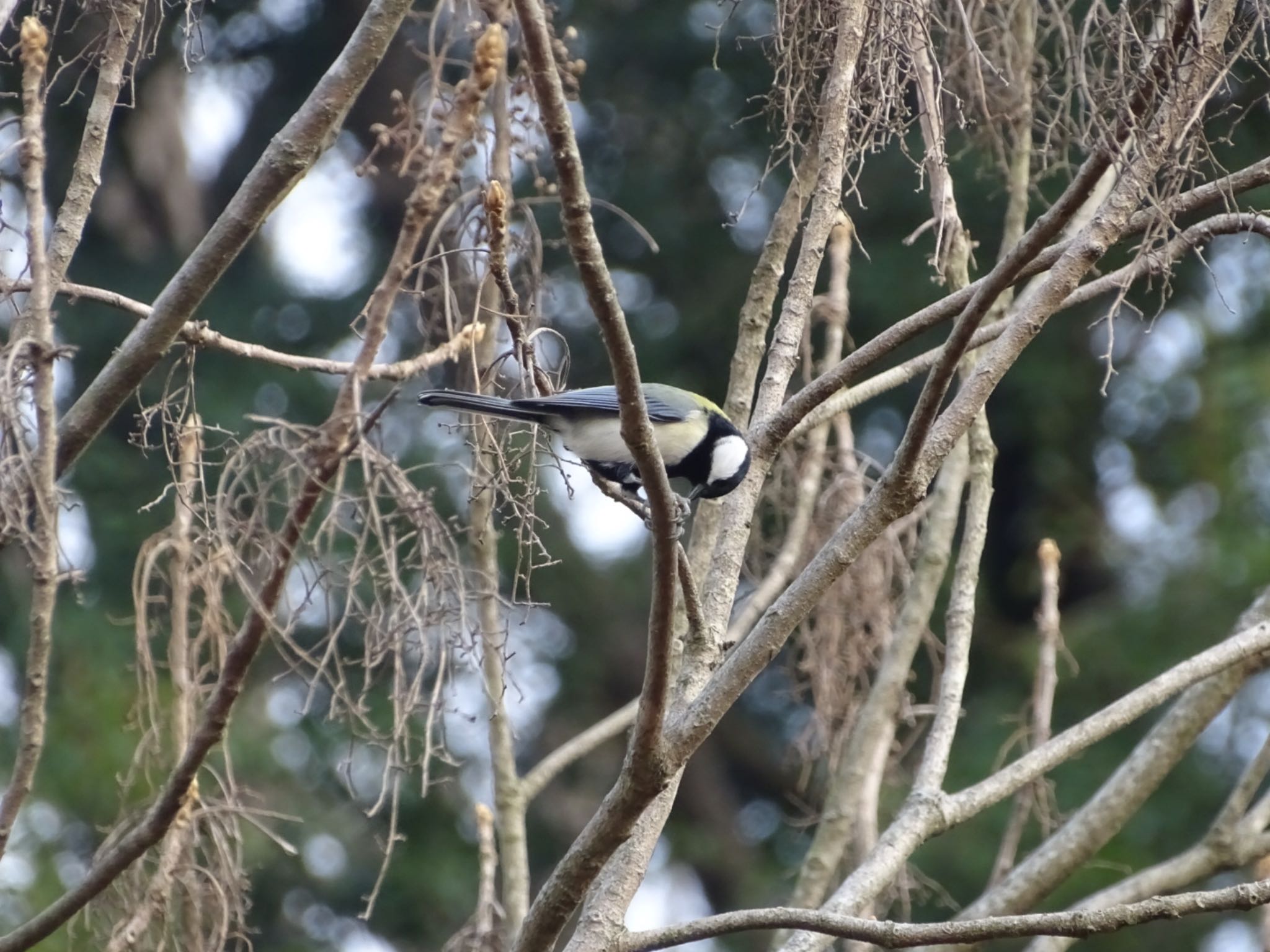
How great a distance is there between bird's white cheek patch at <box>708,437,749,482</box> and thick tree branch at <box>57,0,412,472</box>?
1176 mm

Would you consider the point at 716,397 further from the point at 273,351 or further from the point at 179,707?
the point at 273,351

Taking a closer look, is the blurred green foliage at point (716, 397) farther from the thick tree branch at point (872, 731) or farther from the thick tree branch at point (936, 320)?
the thick tree branch at point (936, 320)

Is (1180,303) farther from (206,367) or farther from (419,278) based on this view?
(419,278)

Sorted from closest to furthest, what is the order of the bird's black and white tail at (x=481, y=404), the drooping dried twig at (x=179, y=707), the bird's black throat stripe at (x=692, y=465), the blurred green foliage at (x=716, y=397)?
the drooping dried twig at (x=179, y=707) → the bird's black and white tail at (x=481, y=404) → the bird's black throat stripe at (x=692, y=465) → the blurred green foliage at (x=716, y=397)

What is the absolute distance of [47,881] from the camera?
16.2 ft

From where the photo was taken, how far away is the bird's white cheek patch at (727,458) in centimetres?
324

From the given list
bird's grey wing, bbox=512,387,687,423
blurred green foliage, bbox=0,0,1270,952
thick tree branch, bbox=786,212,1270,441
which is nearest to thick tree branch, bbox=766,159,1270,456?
thick tree branch, bbox=786,212,1270,441

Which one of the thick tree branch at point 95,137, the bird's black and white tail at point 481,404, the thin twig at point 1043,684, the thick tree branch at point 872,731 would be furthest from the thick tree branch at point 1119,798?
the thick tree branch at point 95,137

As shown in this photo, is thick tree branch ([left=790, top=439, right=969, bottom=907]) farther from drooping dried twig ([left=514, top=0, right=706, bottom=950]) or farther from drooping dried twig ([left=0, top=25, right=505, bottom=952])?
drooping dried twig ([left=0, top=25, right=505, bottom=952])

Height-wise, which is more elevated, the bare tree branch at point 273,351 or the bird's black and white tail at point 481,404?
the bird's black and white tail at point 481,404

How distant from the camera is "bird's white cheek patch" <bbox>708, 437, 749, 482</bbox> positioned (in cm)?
324

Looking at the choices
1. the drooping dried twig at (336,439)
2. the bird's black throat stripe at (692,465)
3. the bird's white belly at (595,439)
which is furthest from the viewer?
the bird's black throat stripe at (692,465)

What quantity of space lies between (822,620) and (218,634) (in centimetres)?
171

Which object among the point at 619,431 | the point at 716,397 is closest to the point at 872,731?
the point at 619,431
